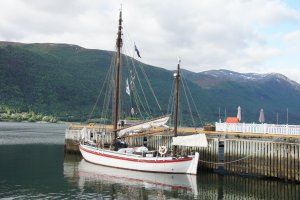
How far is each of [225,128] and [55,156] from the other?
30.2 metres

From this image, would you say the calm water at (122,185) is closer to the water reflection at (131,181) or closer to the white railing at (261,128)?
the water reflection at (131,181)

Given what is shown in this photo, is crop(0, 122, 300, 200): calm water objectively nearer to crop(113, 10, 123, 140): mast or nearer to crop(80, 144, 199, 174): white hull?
crop(80, 144, 199, 174): white hull

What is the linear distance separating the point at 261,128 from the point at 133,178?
15994mm

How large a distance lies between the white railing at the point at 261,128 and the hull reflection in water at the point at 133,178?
8.06 metres

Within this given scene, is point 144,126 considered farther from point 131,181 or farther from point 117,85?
point 131,181

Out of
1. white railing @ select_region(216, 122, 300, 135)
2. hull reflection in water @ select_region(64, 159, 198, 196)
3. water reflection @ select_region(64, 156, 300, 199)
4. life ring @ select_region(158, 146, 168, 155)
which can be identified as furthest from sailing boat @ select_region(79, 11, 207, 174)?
white railing @ select_region(216, 122, 300, 135)

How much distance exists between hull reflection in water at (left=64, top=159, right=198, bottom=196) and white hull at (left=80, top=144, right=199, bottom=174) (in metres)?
0.68

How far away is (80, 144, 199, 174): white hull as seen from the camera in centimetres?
4197

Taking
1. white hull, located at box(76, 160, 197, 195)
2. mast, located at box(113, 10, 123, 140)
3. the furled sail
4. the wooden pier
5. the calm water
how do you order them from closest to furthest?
1. the calm water
2. white hull, located at box(76, 160, 197, 195)
3. the wooden pier
4. the furled sail
5. mast, located at box(113, 10, 123, 140)

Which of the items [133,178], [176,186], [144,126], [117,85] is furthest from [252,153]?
[117,85]

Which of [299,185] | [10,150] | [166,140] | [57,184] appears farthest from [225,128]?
[10,150]

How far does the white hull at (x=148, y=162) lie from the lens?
42.0 meters

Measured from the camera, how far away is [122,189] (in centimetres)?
3478

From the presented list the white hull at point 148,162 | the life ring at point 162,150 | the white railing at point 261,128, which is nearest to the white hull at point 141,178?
the white hull at point 148,162
